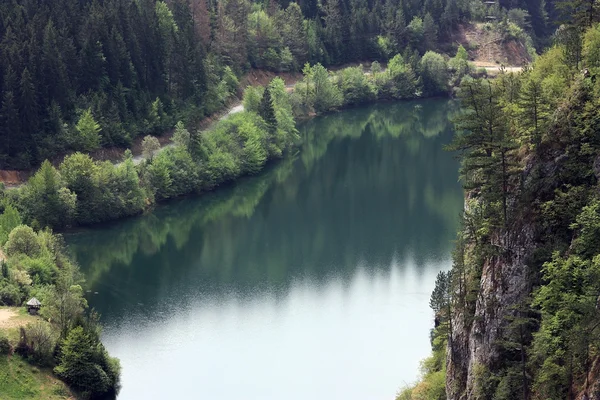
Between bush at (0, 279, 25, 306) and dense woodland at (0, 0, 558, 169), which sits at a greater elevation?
dense woodland at (0, 0, 558, 169)

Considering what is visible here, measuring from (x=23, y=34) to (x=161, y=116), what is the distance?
2045 cm

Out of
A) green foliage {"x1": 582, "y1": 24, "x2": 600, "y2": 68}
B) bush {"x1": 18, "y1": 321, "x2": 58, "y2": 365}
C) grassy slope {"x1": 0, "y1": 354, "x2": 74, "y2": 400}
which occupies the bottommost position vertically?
grassy slope {"x1": 0, "y1": 354, "x2": 74, "y2": 400}

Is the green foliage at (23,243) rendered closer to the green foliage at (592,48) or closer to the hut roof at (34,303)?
the hut roof at (34,303)

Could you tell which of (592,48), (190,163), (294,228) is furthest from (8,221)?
(592,48)

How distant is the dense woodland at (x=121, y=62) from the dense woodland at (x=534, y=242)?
225 ft

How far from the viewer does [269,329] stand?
259ft

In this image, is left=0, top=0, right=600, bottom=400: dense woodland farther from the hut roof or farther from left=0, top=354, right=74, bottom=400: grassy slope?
left=0, top=354, right=74, bottom=400: grassy slope

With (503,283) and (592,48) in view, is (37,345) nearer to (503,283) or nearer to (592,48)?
(503,283)

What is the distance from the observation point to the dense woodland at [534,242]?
136 feet

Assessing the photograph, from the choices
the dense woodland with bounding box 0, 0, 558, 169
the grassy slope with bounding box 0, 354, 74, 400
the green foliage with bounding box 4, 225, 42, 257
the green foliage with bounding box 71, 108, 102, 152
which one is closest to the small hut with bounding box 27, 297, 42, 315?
Result: the grassy slope with bounding box 0, 354, 74, 400

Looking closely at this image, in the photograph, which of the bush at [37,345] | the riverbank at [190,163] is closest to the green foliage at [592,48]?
the bush at [37,345]

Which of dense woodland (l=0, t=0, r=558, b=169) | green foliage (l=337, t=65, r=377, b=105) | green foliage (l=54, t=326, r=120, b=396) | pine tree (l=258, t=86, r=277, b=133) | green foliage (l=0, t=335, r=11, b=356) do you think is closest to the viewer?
green foliage (l=0, t=335, r=11, b=356)

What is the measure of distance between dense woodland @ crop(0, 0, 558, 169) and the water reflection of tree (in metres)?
14.6

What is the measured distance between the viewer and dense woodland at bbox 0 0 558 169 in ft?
369
